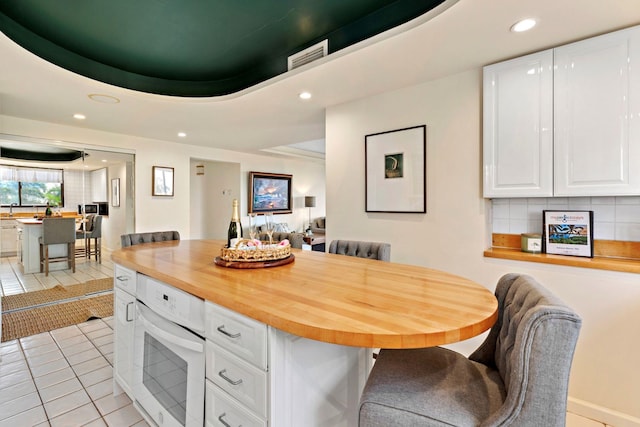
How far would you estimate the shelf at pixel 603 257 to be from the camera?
1.73 metres

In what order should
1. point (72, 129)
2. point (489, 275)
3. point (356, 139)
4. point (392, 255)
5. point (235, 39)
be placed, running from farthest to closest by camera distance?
point (72, 129), point (356, 139), point (392, 255), point (235, 39), point (489, 275)

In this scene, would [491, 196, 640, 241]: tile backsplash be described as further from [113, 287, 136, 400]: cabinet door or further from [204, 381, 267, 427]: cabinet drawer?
[113, 287, 136, 400]: cabinet door

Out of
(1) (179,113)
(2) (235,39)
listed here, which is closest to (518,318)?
(2) (235,39)

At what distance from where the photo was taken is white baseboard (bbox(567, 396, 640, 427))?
170 centimetres

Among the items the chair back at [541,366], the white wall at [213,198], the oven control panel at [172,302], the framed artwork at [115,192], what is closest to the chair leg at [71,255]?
the framed artwork at [115,192]

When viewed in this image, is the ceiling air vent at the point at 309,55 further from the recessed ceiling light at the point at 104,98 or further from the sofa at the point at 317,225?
the sofa at the point at 317,225

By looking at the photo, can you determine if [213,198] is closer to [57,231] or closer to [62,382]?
[57,231]

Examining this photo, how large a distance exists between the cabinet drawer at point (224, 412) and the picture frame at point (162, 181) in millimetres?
4079

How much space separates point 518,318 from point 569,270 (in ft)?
4.54

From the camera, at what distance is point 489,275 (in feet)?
7.14

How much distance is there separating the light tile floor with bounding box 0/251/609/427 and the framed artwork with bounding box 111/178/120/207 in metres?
3.91

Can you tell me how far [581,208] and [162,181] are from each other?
16.2 feet

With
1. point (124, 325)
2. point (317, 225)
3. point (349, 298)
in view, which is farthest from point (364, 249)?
point (317, 225)

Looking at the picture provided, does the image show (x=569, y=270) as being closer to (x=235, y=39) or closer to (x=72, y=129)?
(x=235, y=39)
